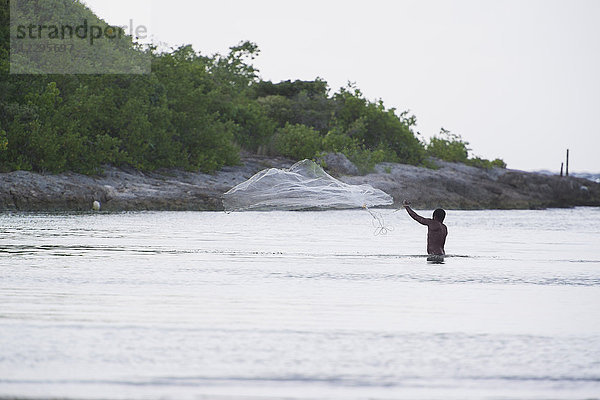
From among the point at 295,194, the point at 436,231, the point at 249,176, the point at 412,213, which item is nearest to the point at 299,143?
the point at 249,176

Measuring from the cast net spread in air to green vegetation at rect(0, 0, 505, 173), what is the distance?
21.7 meters

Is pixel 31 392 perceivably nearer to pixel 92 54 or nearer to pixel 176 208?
pixel 176 208

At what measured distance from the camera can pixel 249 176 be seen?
49.3 meters

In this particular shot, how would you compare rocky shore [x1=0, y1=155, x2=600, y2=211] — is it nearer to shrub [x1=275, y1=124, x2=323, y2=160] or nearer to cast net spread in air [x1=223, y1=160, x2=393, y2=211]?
shrub [x1=275, y1=124, x2=323, y2=160]

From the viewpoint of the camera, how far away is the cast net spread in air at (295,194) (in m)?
18.5

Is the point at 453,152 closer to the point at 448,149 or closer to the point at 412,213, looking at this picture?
the point at 448,149

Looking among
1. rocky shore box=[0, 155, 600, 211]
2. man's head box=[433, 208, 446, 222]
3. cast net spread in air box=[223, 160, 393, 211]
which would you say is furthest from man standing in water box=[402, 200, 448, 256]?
rocky shore box=[0, 155, 600, 211]

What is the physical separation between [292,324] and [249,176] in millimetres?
40202

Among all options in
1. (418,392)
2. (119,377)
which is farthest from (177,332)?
(418,392)

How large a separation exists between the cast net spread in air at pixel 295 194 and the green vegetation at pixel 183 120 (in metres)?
21.7

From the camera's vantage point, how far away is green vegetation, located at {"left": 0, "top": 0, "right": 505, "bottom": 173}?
39750mm

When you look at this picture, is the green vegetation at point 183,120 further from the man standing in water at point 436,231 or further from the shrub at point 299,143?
the man standing in water at point 436,231

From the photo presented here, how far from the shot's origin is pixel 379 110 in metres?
63.4

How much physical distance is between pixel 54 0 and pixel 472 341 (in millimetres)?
42077
